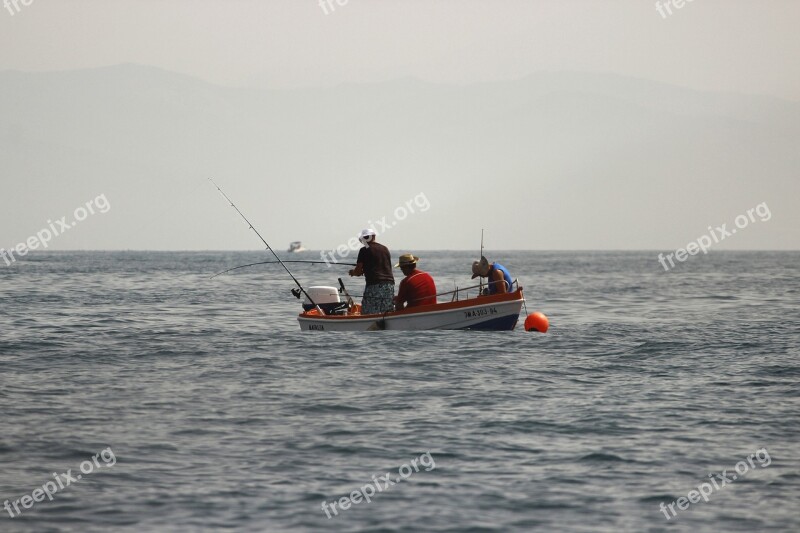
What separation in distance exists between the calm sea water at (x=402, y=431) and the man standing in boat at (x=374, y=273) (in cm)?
70

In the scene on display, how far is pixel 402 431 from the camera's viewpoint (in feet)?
37.2

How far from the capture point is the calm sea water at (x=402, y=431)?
27.7 feet

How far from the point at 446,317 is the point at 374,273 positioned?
75.5 inches

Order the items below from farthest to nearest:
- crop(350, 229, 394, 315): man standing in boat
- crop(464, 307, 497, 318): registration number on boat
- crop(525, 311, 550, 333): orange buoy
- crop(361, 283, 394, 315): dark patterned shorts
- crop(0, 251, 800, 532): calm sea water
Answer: crop(525, 311, 550, 333): orange buoy → crop(464, 307, 497, 318): registration number on boat → crop(361, 283, 394, 315): dark patterned shorts → crop(350, 229, 394, 315): man standing in boat → crop(0, 251, 800, 532): calm sea water

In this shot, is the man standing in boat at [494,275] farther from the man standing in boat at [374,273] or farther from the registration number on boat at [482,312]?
the man standing in boat at [374,273]

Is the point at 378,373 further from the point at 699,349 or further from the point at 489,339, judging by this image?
the point at 699,349

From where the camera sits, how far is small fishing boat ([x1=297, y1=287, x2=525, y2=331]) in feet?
69.3

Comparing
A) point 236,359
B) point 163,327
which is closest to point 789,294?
point 163,327

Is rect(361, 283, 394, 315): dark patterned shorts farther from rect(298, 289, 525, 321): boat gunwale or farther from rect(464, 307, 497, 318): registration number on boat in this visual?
rect(464, 307, 497, 318): registration number on boat

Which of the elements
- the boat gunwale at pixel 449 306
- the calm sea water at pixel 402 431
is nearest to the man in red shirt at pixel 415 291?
the boat gunwale at pixel 449 306

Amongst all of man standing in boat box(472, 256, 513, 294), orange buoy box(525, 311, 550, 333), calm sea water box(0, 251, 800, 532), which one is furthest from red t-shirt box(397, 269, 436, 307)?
orange buoy box(525, 311, 550, 333)

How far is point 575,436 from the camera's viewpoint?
11.1 m

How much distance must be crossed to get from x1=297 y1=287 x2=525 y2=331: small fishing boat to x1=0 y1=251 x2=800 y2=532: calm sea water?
292 millimetres

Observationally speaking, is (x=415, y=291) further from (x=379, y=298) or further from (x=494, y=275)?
(x=494, y=275)
